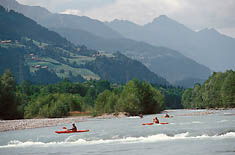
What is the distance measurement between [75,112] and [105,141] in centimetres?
11932

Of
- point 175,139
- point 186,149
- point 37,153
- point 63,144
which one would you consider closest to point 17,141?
point 63,144

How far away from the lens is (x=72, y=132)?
7469cm

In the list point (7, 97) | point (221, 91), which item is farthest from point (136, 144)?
point (221, 91)

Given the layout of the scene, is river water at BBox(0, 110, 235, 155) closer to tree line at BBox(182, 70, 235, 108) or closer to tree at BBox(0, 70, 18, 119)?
tree at BBox(0, 70, 18, 119)

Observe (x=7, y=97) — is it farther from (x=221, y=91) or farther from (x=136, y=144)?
(x=221, y=91)

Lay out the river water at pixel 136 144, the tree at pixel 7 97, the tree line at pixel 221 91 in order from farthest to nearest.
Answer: the tree line at pixel 221 91 < the tree at pixel 7 97 < the river water at pixel 136 144

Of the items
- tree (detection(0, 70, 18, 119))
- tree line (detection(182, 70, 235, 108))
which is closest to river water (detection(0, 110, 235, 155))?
tree (detection(0, 70, 18, 119))

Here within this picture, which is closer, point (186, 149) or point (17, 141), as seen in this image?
point (186, 149)

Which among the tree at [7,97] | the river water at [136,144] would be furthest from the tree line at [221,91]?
the river water at [136,144]

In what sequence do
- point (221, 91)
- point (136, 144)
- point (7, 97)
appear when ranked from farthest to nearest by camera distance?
point (221, 91)
point (7, 97)
point (136, 144)

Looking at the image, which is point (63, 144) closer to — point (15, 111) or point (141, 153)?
point (141, 153)

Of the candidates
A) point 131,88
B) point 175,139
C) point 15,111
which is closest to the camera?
point 175,139

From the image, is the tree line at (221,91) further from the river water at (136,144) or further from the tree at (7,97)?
the river water at (136,144)

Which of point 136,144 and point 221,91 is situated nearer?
point 136,144
